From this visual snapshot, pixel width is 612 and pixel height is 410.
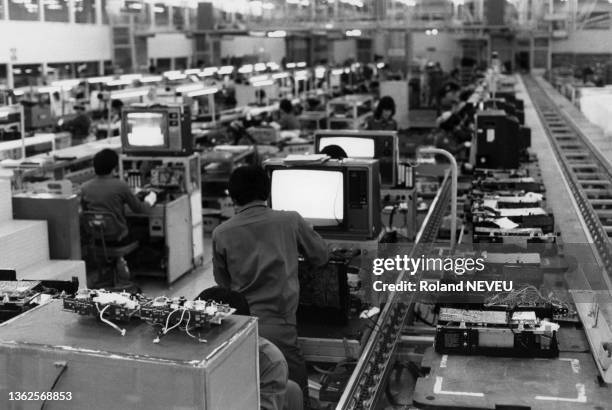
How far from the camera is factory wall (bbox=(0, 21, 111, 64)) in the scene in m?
20.0

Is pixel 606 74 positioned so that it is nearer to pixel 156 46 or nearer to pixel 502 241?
pixel 502 241

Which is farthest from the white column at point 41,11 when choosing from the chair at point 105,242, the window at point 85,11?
the chair at point 105,242

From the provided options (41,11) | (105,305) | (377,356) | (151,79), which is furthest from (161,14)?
(105,305)

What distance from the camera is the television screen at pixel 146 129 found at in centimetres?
824

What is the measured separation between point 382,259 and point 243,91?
47.8ft

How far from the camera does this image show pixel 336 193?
485 cm

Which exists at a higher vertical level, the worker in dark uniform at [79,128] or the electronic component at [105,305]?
the electronic component at [105,305]

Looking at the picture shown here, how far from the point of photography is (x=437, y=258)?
4289mm

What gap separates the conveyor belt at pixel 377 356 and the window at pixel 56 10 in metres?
19.3

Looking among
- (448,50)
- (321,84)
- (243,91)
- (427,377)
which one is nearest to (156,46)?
(321,84)

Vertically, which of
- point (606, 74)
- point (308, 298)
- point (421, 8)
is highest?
point (421, 8)

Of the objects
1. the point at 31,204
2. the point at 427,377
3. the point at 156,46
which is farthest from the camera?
the point at 156,46

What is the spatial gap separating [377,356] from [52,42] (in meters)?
20.1

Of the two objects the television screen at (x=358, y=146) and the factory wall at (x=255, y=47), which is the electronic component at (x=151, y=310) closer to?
the television screen at (x=358, y=146)
